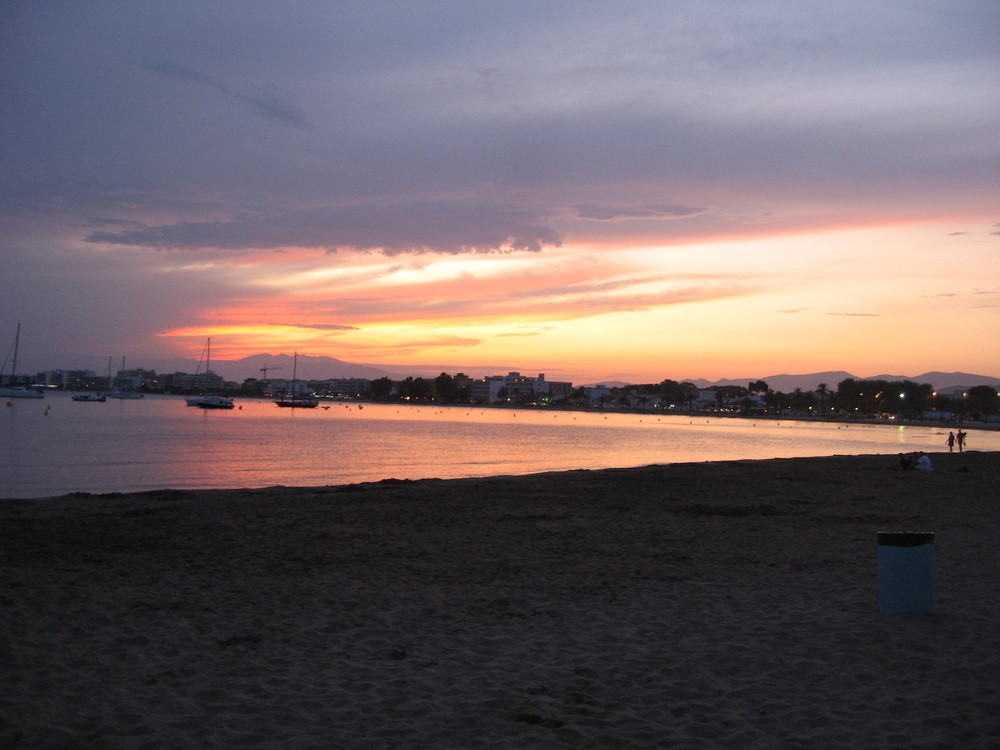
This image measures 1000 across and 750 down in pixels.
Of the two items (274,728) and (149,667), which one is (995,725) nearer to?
(274,728)

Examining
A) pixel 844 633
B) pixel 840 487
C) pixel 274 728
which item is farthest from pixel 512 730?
pixel 840 487

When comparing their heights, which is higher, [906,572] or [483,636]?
[906,572]

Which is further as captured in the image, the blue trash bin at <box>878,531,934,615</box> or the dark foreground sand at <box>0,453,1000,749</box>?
the blue trash bin at <box>878,531,934,615</box>

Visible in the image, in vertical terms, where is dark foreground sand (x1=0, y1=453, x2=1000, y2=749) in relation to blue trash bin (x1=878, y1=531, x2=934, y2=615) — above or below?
below

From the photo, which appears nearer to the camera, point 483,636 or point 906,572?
point 483,636

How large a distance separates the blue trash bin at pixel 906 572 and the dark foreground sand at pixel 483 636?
0.53ft

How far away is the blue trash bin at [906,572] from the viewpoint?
270 inches

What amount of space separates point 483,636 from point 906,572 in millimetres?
3910

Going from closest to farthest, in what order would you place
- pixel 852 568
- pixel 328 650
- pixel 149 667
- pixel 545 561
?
pixel 149 667
pixel 328 650
pixel 852 568
pixel 545 561

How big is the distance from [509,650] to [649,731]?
191 cm

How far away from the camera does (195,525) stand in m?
13.0

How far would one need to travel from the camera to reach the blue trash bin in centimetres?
686

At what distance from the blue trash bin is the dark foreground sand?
6.3 inches

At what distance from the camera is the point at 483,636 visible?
6852 millimetres
